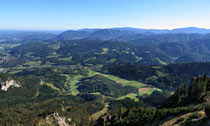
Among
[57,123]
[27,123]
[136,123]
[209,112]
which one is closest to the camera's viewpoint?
[209,112]

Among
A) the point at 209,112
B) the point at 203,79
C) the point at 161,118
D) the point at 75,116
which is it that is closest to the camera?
the point at 209,112

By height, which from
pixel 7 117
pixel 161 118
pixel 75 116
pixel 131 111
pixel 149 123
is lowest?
pixel 75 116

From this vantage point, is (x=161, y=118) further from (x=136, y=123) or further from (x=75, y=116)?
(x=75, y=116)

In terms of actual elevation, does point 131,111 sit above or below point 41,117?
above

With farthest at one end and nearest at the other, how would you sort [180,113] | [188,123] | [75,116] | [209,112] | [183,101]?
[75,116] < [183,101] < [180,113] < [188,123] < [209,112]

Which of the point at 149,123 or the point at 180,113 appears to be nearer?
the point at 180,113

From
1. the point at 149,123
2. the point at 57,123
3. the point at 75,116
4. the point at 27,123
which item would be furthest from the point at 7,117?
the point at 149,123

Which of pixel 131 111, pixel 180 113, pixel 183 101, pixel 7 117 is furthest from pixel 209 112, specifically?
pixel 7 117

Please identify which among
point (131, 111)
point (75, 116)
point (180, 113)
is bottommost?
point (75, 116)

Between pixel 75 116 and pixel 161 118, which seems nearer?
pixel 161 118

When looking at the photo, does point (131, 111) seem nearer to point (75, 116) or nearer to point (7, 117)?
point (75, 116)
